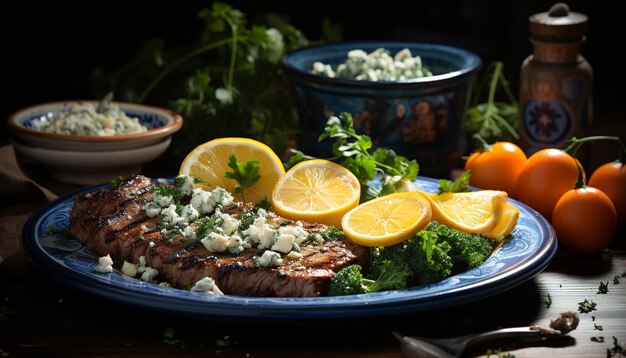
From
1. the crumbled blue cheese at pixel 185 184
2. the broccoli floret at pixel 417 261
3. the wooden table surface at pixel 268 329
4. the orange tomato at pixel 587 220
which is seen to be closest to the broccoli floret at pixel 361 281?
the broccoli floret at pixel 417 261

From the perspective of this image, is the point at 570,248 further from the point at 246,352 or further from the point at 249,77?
the point at 249,77

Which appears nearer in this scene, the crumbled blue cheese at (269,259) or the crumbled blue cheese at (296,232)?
the crumbled blue cheese at (269,259)

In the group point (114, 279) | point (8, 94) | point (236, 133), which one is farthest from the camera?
point (8, 94)

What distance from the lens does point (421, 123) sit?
4914 millimetres

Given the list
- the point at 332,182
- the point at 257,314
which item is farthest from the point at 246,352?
the point at 332,182

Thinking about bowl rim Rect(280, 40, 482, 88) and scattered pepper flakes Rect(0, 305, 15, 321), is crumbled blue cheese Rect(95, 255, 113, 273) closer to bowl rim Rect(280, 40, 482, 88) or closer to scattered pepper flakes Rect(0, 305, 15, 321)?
scattered pepper flakes Rect(0, 305, 15, 321)

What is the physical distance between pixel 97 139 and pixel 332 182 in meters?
1.28

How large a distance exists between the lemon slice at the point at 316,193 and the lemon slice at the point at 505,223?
0.56 m

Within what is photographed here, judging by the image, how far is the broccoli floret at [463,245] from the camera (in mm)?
3514

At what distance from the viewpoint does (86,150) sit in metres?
4.65

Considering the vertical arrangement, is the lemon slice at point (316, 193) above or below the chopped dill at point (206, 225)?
below

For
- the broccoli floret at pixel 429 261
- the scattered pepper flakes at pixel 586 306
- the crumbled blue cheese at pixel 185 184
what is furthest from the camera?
the crumbled blue cheese at pixel 185 184

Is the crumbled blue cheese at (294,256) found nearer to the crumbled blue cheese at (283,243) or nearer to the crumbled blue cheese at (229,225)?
the crumbled blue cheese at (283,243)

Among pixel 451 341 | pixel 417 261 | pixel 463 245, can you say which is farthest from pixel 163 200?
pixel 451 341
